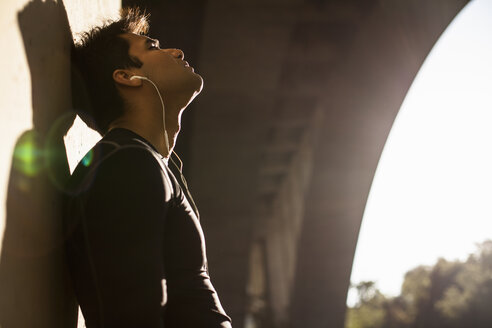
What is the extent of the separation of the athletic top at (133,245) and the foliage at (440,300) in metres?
39.9

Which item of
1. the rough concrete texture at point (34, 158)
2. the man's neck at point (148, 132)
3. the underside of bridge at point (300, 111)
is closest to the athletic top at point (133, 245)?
the rough concrete texture at point (34, 158)

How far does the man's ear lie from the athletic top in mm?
441

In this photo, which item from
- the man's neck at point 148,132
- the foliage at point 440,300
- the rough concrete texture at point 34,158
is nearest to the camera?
the rough concrete texture at point 34,158

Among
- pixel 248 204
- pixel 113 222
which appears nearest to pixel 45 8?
pixel 113 222

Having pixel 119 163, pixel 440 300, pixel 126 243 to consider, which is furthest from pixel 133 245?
pixel 440 300

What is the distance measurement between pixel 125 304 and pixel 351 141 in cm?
719

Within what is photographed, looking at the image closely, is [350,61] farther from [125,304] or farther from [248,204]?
[125,304]

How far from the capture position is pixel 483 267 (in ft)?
144

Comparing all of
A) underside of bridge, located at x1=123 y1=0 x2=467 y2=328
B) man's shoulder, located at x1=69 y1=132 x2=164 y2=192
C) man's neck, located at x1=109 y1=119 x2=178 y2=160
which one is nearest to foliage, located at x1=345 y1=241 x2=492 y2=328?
underside of bridge, located at x1=123 y1=0 x2=467 y2=328

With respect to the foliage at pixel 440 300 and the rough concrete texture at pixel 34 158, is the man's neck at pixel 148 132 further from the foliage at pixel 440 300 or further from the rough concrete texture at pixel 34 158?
the foliage at pixel 440 300

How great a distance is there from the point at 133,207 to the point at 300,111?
295 inches

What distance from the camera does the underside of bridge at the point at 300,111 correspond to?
21.1 feet

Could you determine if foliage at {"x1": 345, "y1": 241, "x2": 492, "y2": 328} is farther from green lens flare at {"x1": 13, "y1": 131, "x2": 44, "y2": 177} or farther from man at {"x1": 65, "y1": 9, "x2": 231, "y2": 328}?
green lens flare at {"x1": 13, "y1": 131, "x2": 44, "y2": 177}

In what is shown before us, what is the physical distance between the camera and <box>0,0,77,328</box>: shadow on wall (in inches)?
61.9
